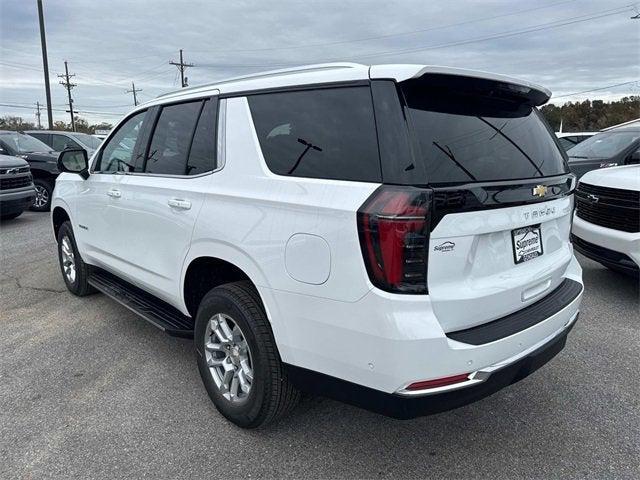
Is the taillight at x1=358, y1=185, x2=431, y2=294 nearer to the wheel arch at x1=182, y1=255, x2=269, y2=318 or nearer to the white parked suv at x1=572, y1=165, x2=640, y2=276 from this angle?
the wheel arch at x1=182, y1=255, x2=269, y2=318

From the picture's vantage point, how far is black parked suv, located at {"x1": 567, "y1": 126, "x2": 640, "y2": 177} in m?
8.40

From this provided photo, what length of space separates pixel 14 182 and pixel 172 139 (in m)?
7.87

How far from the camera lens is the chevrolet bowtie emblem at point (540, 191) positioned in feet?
8.10

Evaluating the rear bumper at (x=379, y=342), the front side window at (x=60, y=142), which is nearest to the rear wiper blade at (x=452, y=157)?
the rear bumper at (x=379, y=342)

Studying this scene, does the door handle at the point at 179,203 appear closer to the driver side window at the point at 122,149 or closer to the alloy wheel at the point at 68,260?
the driver side window at the point at 122,149

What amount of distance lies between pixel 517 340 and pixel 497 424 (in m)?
0.84

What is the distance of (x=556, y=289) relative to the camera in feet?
9.23

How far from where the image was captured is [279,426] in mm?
2859

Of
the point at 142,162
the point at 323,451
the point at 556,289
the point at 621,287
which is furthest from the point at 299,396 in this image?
the point at 621,287

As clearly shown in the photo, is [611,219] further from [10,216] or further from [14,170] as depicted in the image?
[10,216]

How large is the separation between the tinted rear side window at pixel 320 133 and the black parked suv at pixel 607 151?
23.4 ft

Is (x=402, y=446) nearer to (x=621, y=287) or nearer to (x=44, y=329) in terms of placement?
(x=44, y=329)

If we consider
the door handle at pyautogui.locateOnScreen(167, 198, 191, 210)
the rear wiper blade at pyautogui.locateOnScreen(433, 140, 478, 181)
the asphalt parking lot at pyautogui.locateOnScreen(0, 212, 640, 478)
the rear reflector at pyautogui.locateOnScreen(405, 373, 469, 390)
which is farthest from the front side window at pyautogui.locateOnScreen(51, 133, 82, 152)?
the rear reflector at pyautogui.locateOnScreen(405, 373, 469, 390)

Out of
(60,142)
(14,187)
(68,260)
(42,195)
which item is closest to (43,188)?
(42,195)
